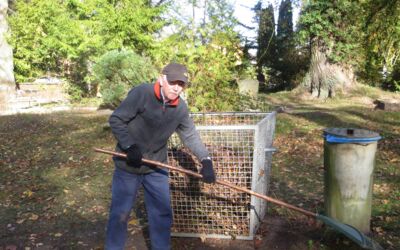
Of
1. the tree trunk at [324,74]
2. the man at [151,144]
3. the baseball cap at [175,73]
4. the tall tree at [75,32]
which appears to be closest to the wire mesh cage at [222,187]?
the man at [151,144]

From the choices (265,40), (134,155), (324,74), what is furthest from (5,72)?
(134,155)

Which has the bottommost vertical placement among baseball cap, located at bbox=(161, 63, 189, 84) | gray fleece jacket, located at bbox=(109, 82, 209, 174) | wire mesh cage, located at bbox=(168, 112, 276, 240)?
wire mesh cage, located at bbox=(168, 112, 276, 240)

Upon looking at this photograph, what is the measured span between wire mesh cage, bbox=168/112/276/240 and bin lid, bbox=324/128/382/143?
670 mm

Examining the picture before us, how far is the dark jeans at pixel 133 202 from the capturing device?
3.62 metres

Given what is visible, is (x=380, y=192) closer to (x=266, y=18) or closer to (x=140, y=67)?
(x=140, y=67)

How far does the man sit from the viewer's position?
340 centimetres

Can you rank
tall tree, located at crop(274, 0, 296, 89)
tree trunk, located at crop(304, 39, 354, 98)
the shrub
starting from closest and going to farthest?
the shrub
tree trunk, located at crop(304, 39, 354, 98)
tall tree, located at crop(274, 0, 296, 89)

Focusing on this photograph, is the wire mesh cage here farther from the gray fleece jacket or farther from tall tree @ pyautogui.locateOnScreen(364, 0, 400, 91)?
tall tree @ pyautogui.locateOnScreen(364, 0, 400, 91)

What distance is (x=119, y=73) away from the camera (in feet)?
35.7

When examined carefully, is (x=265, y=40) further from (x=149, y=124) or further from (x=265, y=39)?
(x=149, y=124)

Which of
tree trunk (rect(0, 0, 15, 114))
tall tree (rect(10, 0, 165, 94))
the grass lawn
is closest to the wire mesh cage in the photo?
the grass lawn

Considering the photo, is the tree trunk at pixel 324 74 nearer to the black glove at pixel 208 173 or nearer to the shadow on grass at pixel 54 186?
the shadow on grass at pixel 54 186

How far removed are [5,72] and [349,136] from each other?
58.3 feet

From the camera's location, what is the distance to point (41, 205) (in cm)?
590
